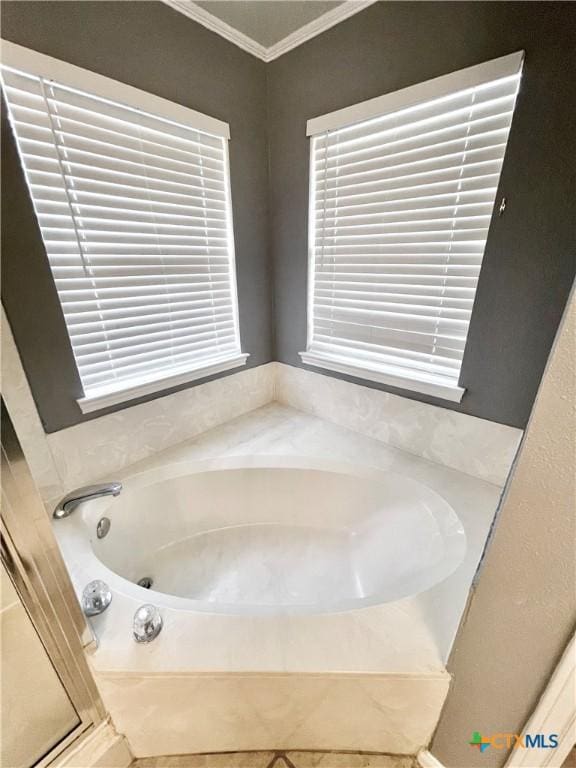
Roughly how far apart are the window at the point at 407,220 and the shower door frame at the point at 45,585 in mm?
1342

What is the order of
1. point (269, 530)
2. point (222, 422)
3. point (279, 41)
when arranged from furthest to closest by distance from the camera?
point (222, 422) < point (269, 530) < point (279, 41)

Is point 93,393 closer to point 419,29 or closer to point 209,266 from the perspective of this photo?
point 209,266

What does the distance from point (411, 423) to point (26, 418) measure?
1624 mm

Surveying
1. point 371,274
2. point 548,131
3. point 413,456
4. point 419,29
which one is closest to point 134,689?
point 413,456

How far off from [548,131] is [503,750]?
170cm

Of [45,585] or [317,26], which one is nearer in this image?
[45,585]

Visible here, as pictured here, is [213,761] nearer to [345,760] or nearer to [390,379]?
[345,760]

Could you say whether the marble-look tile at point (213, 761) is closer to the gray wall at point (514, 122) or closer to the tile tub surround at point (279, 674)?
the tile tub surround at point (279, 674)

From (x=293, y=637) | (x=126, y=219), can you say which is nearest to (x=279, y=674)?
(x=293, y=637)

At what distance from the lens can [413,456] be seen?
1.49 m

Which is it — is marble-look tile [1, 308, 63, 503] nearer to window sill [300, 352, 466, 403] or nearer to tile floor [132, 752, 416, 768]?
tile floor [132, 752, 416, 768]

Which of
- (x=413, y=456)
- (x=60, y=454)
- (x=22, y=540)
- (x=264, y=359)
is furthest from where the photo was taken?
(x=264, y=359)

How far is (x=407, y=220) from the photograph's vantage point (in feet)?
4.16

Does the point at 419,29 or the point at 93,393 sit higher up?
the point at 419,29
